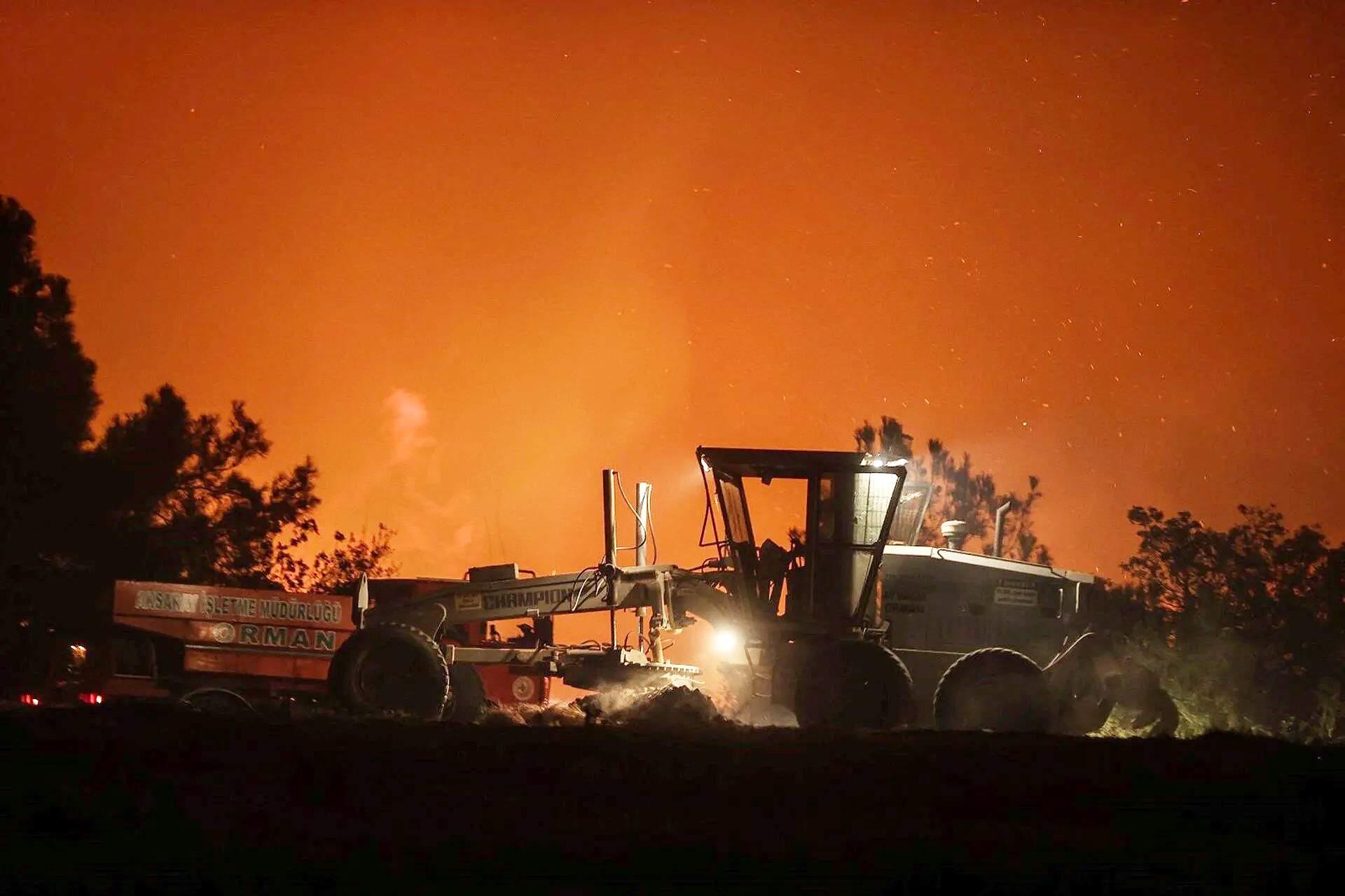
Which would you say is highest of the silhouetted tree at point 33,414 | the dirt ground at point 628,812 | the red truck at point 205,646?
the silhouetted tree at point 33,414

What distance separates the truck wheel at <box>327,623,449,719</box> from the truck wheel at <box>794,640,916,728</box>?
3.94 metres

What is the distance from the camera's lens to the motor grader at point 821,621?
609 inches

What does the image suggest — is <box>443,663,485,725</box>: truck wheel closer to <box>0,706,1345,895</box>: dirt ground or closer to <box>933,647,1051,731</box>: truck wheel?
<box>933,647,1051,731</box>: truck wheel

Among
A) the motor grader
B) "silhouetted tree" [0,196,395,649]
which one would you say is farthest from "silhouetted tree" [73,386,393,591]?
the motor grader

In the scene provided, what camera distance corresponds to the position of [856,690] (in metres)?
15.3

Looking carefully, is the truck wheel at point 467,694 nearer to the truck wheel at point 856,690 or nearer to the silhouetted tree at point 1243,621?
the truck wheel at point 856,690

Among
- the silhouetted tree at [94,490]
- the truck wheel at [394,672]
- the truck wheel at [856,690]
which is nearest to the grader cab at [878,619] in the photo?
the truck wheel at [856,690]

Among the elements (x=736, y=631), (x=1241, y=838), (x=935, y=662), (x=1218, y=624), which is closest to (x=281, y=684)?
(x=736, y=631)

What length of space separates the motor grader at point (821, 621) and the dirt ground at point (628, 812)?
3.26 m

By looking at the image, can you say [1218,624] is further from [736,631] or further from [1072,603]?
[736,631]

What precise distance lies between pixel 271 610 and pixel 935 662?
26.7 ft

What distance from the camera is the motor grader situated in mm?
15477

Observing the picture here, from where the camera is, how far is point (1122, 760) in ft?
36.9

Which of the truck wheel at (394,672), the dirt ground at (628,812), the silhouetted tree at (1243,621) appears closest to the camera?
the dirt ground at (628,812)
